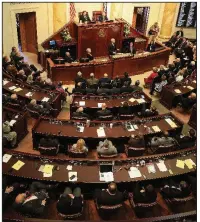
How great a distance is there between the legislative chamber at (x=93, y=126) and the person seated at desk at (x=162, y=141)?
0.03 meters

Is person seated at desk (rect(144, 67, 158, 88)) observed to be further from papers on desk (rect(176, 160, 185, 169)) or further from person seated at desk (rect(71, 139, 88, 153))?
person seated at desk (rect(71, 139, 88, 153))

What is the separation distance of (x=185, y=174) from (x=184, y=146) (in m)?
1.13

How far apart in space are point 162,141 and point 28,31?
10.7m

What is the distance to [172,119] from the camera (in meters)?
8.41

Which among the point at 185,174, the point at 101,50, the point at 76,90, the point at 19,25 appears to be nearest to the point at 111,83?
the point at 76,90

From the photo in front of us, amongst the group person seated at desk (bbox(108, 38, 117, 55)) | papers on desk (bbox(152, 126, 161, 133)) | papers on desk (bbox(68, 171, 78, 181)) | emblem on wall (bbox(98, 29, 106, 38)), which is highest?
emblem on wall (bbox(98, 29, 106, 38))

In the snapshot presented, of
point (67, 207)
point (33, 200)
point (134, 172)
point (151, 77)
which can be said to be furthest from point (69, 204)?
point (151, 77)

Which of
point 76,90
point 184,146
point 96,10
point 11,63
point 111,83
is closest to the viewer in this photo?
point 184,146

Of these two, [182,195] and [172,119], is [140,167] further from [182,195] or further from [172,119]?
[172,119]

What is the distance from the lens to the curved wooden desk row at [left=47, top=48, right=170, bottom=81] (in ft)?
39.8

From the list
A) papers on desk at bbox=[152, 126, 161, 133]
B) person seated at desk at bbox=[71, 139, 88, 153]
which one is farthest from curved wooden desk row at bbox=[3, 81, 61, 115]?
papers on desk at bbox=[152, 126, 161, 133]

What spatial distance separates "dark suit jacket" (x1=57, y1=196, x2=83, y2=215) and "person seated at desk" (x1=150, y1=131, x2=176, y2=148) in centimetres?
288

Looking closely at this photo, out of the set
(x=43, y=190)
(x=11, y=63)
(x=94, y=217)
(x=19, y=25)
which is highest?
(x=19, y=25)

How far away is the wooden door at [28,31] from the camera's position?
14.6 m
